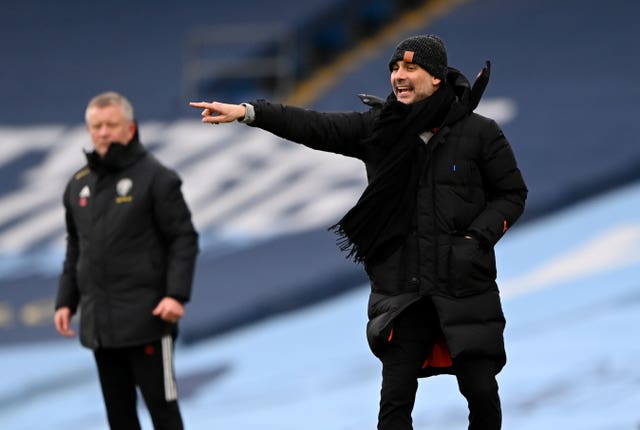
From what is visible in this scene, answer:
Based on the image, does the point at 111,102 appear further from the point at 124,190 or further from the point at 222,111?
the point at 222,111

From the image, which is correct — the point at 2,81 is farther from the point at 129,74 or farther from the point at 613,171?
the point at 613,171

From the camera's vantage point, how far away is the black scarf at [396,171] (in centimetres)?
393

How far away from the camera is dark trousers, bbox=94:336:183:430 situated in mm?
4840

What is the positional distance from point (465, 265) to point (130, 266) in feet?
5.12

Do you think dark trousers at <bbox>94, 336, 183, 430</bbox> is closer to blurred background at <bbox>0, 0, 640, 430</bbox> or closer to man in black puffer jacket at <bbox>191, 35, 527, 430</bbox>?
man in black puffer jacket at <bbox>191, 35, 527, 430</bbox>

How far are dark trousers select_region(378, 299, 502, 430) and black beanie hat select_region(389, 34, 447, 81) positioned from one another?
0.73 metres

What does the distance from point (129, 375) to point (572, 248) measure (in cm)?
408

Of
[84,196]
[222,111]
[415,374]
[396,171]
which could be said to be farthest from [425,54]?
[84,196]

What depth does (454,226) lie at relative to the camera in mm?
3916

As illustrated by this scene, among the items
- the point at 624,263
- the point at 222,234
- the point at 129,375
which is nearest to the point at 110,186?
the point at 129,375

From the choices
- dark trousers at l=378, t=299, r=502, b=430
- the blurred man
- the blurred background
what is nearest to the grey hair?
the blurred man

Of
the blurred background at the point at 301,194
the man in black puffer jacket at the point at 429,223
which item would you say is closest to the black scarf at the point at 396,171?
the man in black puffer jacket at the point at 429,223

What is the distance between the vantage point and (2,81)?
10.9 m

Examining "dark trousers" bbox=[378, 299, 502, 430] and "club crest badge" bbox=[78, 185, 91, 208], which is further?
"club crest badge" bbox=[78, 185, 91, 208]
